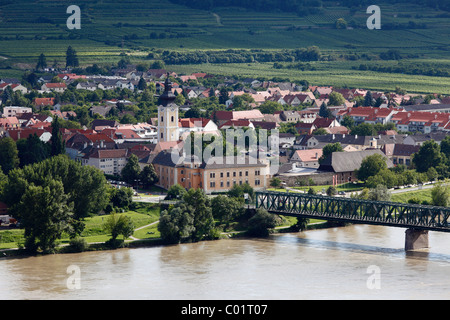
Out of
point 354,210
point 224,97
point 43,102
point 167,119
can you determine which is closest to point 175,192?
point 354,210

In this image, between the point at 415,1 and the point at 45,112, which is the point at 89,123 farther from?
the point at 415,1

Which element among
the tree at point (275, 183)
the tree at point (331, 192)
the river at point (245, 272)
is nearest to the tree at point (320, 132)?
the tree at point (275, 183)

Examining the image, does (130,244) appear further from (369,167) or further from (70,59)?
(70,59)

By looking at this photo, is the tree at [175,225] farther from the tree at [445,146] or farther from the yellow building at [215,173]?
the tree at [445,146]

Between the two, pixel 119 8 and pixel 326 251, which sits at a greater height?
pixel 119 8

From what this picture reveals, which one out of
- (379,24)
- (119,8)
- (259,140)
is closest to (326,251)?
(259,140)
